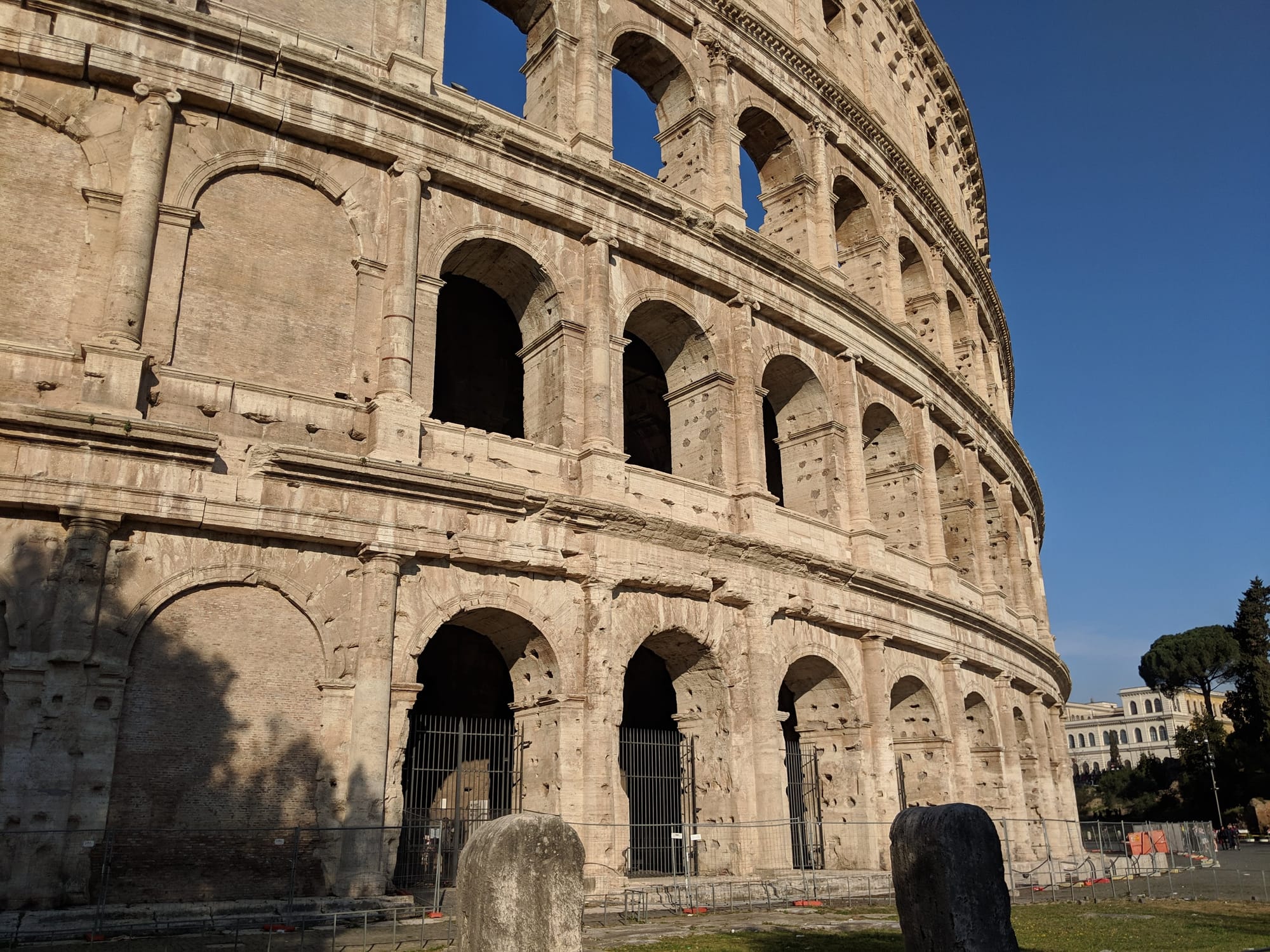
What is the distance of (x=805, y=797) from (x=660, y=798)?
11.4 ft

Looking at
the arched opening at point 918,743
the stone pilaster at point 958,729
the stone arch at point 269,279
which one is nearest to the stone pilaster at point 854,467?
the arched opening at point 918,743

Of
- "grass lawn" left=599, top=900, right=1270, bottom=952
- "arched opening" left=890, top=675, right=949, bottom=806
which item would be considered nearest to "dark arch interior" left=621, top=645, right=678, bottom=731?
"arched opening" left=890, top=675, right=949, bottom=806

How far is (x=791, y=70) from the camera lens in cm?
1972

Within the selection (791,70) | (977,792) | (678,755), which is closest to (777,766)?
(678,755)

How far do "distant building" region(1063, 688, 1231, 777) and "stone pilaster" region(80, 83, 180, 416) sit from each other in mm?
95316

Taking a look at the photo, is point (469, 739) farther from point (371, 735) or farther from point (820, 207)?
point (820, 207)

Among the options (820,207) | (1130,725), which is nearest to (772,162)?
(820,207)

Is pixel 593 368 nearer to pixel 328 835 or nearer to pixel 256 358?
pixel 256 358

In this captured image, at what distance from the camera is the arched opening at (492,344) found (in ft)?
47.5

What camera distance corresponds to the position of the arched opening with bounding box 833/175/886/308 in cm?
2127

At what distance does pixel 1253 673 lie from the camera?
46062 mm

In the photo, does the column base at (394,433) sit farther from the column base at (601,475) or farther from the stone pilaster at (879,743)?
the stone pilaster at (879,743)

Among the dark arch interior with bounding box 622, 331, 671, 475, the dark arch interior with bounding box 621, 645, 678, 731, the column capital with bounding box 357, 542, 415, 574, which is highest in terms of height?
the dark arch interior with bounding box 622, 331, 671, 475

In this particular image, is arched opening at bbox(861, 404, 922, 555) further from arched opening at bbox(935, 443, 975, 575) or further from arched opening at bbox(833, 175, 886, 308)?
arched opening at bbox(833, 175, 886, 308)
